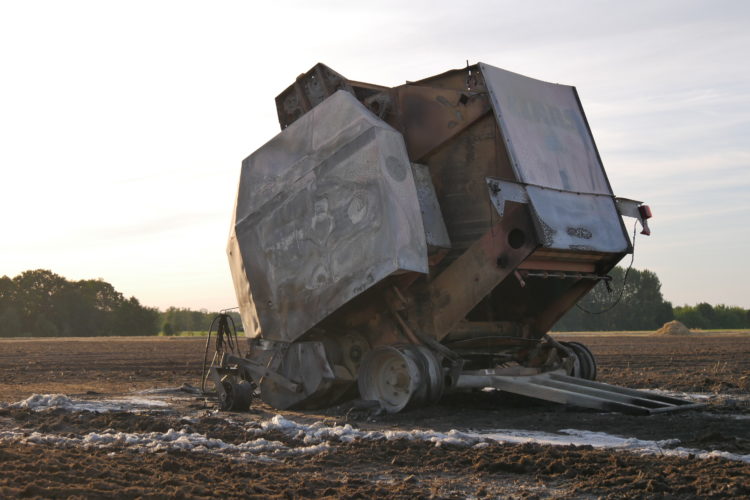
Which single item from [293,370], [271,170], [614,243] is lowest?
[293,370]

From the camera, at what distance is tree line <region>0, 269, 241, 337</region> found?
7112cm

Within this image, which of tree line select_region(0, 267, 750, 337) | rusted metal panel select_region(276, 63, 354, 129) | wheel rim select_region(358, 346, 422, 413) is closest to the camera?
A: wheel rim select_region(358, 346, 422, 413)

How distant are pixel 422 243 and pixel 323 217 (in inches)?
50.6

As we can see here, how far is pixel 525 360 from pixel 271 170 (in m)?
4.08

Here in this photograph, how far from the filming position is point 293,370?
1188cm

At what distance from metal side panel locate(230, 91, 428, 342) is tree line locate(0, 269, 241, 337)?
192 ft

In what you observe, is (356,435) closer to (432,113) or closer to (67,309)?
(432,113)

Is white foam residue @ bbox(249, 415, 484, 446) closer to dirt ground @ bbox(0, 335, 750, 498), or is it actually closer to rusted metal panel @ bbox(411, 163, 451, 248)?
dirt ground @ bbox(0, 335, 750, 498)

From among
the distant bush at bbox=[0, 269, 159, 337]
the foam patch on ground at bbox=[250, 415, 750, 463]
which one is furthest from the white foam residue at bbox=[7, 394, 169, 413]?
the distant bush at bbox=[0, 269, 159, 337]

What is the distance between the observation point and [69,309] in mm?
72625

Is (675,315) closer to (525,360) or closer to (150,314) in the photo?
(150,314)

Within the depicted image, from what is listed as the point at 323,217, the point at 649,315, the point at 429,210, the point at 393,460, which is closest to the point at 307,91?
the point at 323,217

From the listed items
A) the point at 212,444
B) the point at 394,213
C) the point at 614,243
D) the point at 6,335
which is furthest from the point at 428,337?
the point at 6,335

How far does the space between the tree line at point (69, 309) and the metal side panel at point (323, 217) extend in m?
58.6
